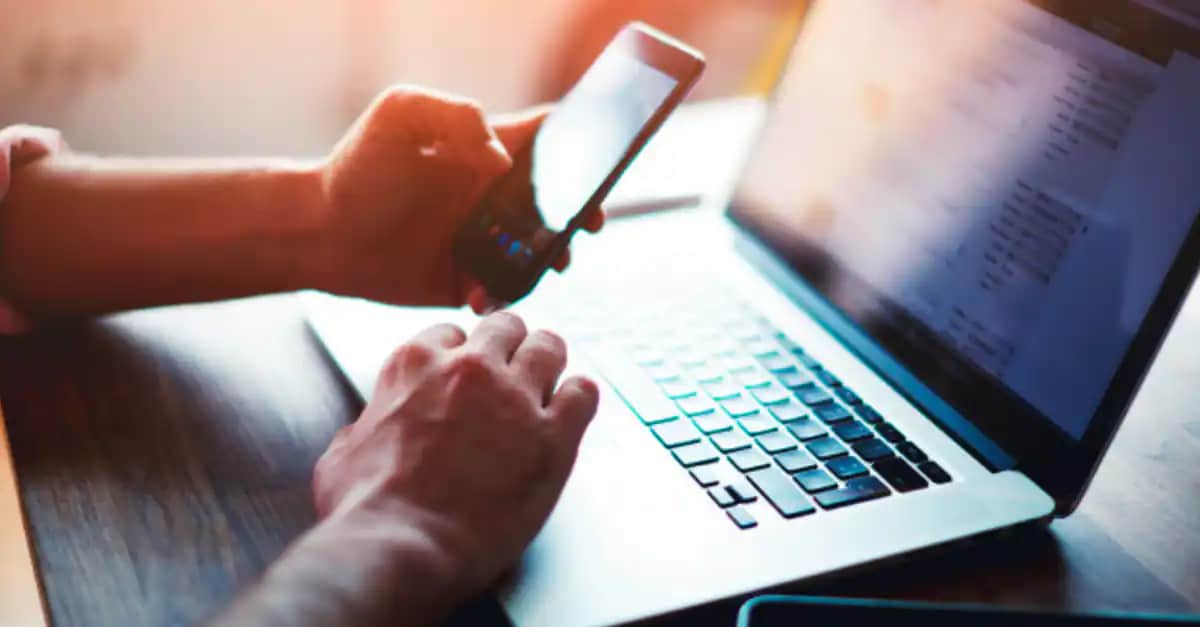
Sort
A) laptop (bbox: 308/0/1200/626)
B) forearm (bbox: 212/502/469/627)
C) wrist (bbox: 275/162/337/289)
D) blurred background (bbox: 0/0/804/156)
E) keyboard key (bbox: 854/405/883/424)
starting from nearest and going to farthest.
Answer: forearm (bbox: 212/502/469/627)
laptop (bbox: 308/0/1200/626)
keyboard key (bbox: 854/405/883/424)
wrist (bbox: 275/162/337/289)
blurred background (bbox: 0/0/804/156)

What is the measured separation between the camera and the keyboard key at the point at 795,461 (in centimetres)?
63

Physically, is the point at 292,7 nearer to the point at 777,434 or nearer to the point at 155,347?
the point at 155,347

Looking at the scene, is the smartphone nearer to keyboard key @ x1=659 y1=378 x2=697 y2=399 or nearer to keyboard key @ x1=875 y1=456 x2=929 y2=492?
keyboard key @ x1=659 y1=378 x2=697 y2=399

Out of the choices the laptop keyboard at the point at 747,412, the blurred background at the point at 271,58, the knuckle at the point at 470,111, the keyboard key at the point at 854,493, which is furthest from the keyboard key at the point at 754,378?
the blurred background at the point at 271,58

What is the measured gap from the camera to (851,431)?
672 millimetres

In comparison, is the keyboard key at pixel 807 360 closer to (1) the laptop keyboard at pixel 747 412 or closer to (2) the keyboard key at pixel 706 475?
(1) the laptop keyboard at pixel 747 412

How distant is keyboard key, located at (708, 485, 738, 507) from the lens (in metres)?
0.60

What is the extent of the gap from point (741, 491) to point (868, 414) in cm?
13

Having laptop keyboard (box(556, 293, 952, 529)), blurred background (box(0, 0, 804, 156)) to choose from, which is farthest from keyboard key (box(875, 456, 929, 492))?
blurred background (box(0, 0, 804, 156))

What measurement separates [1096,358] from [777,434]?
18 cm

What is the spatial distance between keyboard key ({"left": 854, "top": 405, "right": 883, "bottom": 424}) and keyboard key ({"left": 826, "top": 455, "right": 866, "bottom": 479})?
5 cm

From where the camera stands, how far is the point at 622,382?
2.32 ft

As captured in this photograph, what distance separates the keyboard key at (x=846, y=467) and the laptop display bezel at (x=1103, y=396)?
A: 89 millimetres

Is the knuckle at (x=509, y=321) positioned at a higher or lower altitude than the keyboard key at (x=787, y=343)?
higher
